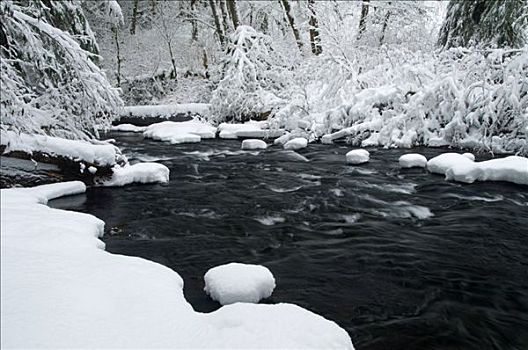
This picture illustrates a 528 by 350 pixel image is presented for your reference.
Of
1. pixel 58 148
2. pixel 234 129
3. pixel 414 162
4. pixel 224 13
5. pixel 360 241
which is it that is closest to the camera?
pixel 360 241

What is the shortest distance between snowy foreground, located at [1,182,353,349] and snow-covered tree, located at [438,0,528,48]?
317 inches

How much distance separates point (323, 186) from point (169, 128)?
7541 mm

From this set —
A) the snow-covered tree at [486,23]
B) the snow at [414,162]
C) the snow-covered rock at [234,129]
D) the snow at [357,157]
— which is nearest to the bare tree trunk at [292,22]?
the snow-covered rock at [234,129]

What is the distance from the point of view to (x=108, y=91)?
20.7ft

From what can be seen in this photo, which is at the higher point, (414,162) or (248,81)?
(248,81)

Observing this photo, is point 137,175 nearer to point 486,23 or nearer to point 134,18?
point 486,23

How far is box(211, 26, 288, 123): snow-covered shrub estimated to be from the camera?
1355cm

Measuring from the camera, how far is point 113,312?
2.21m

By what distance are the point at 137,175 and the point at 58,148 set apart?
1.16 meters

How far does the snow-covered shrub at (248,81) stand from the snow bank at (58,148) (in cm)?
756

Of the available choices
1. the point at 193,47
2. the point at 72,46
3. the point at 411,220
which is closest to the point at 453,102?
the point at 411,220

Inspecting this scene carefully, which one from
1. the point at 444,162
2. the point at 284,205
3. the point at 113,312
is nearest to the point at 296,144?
the point at 444,162

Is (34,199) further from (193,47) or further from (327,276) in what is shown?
(193,47)

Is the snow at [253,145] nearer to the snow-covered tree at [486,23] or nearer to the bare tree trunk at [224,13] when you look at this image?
the snow-covered tree at [486,23]
